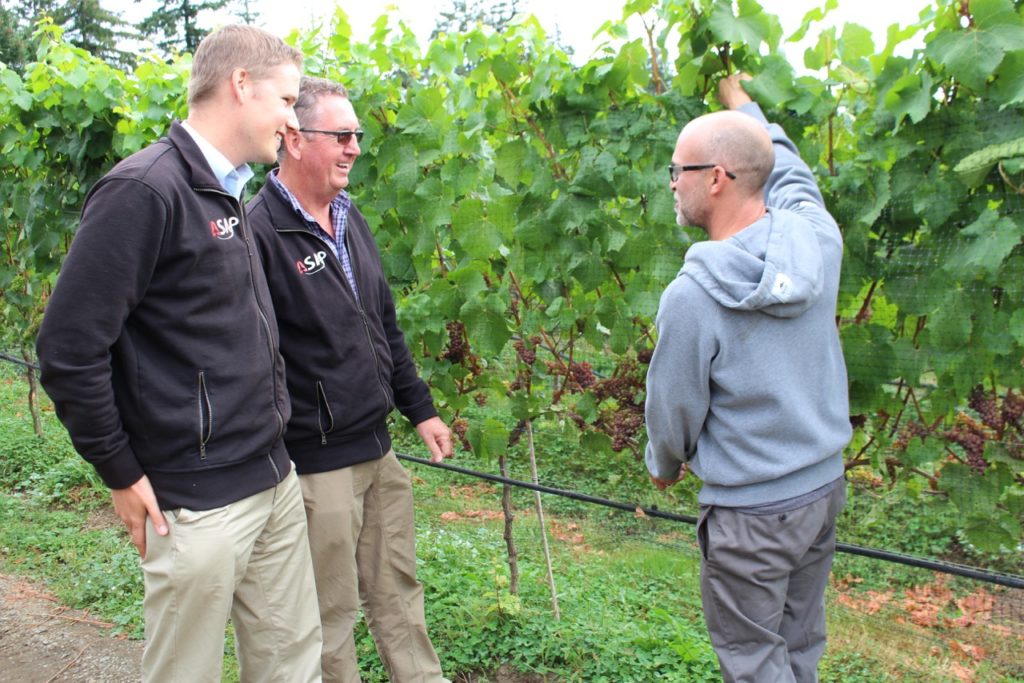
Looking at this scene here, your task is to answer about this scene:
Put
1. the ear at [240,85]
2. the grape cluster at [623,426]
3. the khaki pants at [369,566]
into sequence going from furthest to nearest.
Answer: the grape cluster at [623,426]
the khaki pants at [369,566]
the ear at [240,85]

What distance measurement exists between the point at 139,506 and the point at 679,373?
1.32 m

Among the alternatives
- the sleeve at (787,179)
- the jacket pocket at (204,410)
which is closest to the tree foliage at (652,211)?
the sleeve at (787,179)

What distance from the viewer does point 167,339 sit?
2.11 m

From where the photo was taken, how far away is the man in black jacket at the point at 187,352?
6.48ft

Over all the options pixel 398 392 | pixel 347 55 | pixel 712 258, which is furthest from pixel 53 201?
pixel 712 258

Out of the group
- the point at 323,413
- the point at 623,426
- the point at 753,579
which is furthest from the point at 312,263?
the point at 753,579

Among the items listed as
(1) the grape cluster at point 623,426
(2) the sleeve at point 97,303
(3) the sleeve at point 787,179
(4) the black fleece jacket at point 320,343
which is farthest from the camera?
(1) the grape cluster at point 623,426

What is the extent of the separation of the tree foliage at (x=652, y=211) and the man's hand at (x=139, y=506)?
1.48m

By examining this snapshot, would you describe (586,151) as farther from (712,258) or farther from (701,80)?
(712,258)

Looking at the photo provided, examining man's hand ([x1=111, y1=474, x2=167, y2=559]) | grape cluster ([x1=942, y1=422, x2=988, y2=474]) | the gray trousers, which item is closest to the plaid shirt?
man's hand ([x1=111, y1=474, x2=167, y2=559])

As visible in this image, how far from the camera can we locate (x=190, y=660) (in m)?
2.17

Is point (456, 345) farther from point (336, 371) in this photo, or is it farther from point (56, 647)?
point (56, 647)

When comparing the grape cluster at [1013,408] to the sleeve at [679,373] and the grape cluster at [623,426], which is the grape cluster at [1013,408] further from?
the grape cluster at [623,426]

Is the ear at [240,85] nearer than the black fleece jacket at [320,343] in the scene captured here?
Yes
